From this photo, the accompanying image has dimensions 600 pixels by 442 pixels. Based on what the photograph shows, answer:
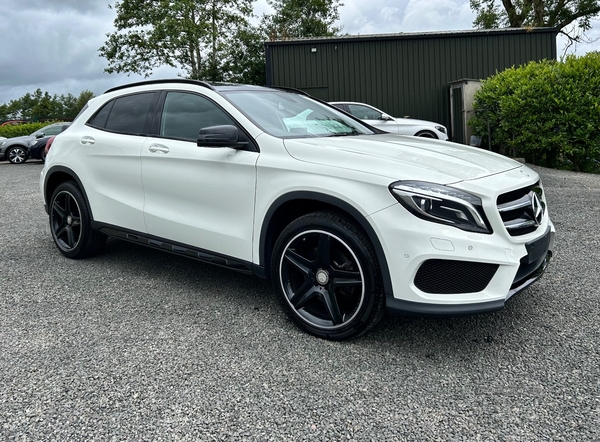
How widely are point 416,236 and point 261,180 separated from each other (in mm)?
1112

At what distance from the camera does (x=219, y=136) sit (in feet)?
10.9

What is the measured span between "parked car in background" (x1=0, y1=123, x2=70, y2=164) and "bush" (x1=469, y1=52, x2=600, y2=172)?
51.4 ft

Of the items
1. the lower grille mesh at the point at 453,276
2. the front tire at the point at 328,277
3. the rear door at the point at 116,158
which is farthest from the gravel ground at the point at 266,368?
the rear door at the point at 116,158

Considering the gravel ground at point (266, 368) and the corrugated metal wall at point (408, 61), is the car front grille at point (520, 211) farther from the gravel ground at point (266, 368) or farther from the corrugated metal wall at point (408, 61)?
the corrugated metal wall at point (408, 61)

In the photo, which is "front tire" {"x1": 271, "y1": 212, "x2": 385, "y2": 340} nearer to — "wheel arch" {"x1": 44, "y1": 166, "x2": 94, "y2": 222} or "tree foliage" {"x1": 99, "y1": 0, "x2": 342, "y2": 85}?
"wheel arch" {"x1": 44, "y1": 166, "x2": 94, "y2": 222}

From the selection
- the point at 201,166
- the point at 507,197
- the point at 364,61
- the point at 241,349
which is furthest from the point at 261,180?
the point at 364,61

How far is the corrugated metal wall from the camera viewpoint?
17500mm

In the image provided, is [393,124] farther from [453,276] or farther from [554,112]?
[453,276]

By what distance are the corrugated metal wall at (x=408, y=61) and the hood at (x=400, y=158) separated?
14.7 m

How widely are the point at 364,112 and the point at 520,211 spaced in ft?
35.8

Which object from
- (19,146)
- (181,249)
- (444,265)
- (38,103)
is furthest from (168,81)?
(38,103)

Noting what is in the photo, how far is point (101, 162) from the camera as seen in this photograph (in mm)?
4508

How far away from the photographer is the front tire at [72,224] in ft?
15.6

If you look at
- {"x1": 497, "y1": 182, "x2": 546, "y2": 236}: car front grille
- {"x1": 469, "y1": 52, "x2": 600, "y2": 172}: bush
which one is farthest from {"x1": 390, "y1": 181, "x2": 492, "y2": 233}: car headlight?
{"x1": 469, "y1": 52, "x2": 600, "y2": 172}: bush
